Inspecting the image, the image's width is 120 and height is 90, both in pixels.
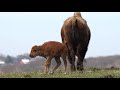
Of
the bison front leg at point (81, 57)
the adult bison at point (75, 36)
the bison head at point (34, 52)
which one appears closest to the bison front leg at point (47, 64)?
the bison head at point (34, 52)

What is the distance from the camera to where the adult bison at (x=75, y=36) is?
1183cm

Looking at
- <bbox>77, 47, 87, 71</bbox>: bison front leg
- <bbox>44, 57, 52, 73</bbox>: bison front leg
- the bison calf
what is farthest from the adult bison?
<bbox>44, 57, 52, 73</bbox>: bison front leg

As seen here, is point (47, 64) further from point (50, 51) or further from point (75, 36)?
point (75, 36)

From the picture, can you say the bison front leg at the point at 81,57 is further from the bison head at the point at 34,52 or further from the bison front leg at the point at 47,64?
the bison front leg at the point at 47,64

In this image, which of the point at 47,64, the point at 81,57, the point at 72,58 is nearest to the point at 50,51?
the point at 47,64

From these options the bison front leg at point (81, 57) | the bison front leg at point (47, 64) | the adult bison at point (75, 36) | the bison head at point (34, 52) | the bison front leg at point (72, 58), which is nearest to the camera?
the bison front leg at point (47, 64)

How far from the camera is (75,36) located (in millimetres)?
11836

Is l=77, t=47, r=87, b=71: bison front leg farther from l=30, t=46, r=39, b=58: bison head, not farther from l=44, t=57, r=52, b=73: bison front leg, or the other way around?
l=44, t=57, r=52, b=73: bison front leg
